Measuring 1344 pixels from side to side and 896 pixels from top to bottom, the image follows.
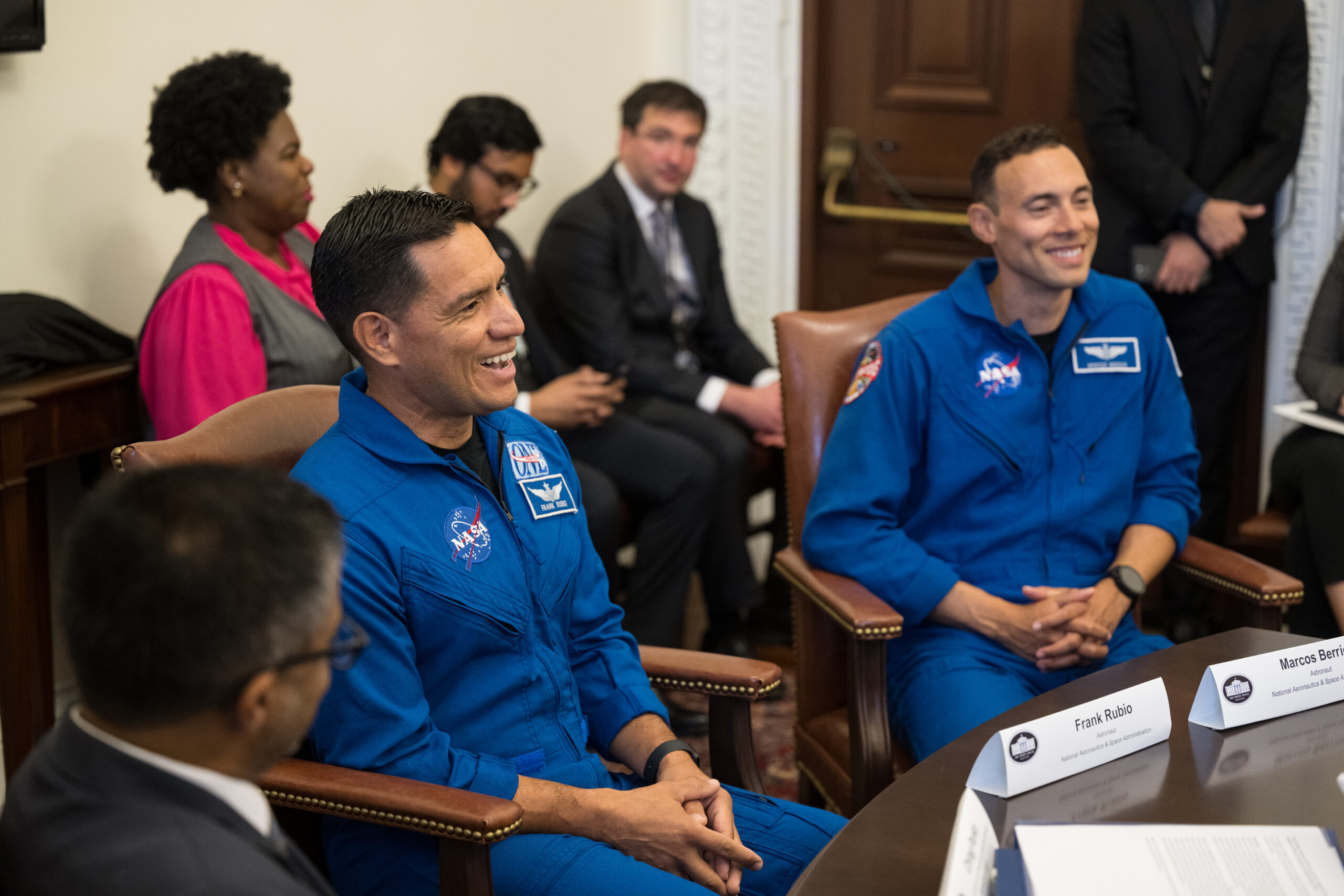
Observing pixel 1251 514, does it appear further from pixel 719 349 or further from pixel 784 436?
pixel 784 436

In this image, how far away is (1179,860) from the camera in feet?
3.77

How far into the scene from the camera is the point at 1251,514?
3887 mm

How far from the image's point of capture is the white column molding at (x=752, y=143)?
14.0 feet

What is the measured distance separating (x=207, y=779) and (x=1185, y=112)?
127 inches

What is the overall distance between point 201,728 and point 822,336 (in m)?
1.66

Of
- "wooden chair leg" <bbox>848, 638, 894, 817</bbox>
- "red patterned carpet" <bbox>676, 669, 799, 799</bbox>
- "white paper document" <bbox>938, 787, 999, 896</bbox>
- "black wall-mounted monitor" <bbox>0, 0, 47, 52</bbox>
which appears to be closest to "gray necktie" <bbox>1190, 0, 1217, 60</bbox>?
"red patterned carpet" <bbox>676, 669, 799, 799</bbox>

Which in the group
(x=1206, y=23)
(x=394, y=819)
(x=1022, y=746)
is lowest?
(x=394, y=819)

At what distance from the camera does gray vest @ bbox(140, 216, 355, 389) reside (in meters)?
2.61

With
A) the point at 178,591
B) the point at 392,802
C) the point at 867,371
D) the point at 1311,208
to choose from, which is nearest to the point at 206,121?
the point at 867,371

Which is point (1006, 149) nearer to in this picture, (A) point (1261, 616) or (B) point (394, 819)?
(A) point (1261, 616)

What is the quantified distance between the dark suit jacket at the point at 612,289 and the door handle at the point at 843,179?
72 cm

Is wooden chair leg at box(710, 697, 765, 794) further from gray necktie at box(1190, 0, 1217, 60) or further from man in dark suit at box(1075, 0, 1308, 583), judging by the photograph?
gray necktie at box(1190, 0, 1217, 60)

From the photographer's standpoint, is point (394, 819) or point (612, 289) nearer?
point (394, 819)

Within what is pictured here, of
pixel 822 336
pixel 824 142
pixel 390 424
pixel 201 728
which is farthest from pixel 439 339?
pixel 824 142
